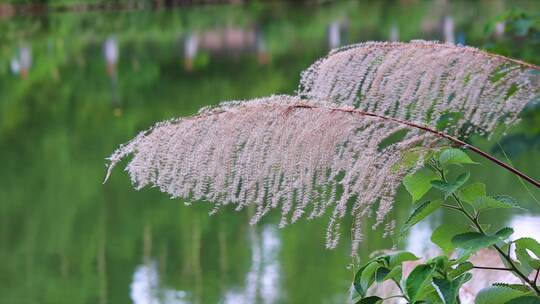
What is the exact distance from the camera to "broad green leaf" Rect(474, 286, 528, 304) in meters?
1.24

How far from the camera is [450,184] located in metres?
1.25

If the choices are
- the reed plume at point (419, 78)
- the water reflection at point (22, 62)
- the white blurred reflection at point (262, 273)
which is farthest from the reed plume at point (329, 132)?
the water reflection at point (22, 62)

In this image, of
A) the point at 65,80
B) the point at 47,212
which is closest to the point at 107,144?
the point at 47,212

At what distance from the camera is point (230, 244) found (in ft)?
→ 14.9

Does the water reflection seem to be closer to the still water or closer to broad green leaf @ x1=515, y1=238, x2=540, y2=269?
the still water

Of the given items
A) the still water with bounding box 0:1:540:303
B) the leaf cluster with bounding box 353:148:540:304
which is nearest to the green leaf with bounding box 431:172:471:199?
the leaf cluster with bounding box 353:148:540:304

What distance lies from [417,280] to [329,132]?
0.20 meters

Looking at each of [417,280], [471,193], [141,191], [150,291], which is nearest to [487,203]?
[471,193]

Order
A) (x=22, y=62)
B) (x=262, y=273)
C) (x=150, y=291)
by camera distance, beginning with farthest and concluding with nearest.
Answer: (x=22, y=62), (x=262, y=273), (x=150, y=291)

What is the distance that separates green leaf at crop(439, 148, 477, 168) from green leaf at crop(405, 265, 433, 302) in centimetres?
13

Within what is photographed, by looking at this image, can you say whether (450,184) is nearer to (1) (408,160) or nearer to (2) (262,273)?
(1) (408,160)

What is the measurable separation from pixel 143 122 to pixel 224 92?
1744 mm

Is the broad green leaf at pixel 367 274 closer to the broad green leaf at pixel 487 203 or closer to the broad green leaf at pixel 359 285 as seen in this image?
the broad green leaf at pixel 359 285

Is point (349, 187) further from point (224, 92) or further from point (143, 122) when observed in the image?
point (224, 92)
